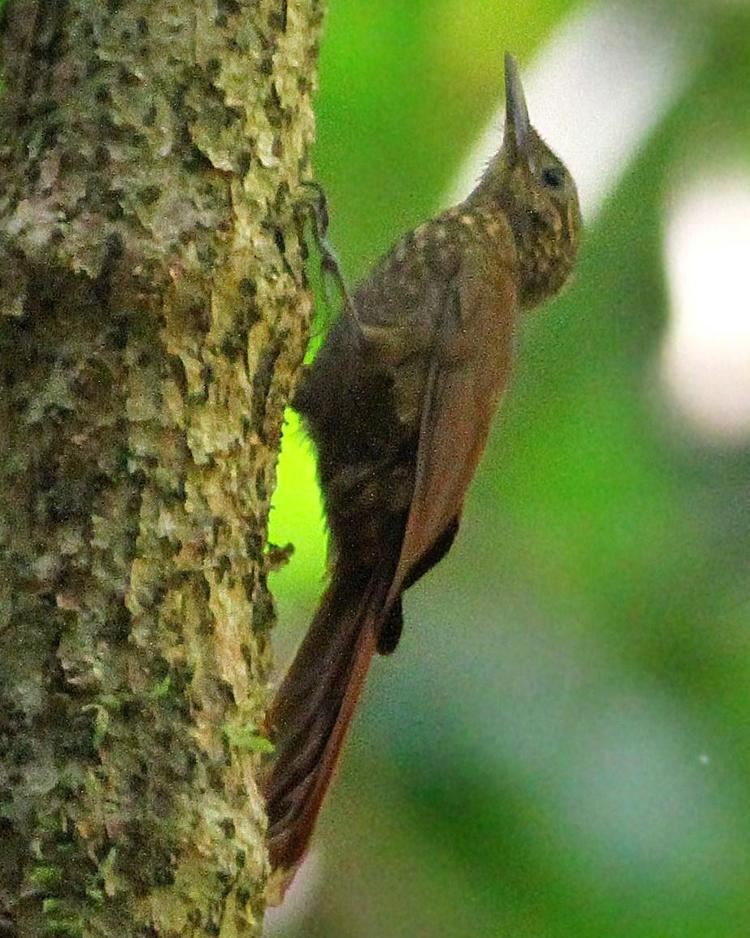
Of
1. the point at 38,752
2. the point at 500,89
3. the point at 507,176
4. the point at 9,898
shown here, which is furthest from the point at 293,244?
the point at 500,89

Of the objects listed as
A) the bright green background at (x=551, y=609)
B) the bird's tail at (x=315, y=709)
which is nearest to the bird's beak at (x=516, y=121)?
the bright green background at (x=551, y=609)

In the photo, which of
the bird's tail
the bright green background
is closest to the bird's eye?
the bright green background

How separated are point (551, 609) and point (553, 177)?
128cm

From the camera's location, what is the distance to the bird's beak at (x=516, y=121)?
137 inches

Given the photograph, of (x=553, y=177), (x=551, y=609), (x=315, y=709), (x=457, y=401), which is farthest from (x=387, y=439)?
(x=551, y=609)

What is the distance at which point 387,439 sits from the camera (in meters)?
2.96

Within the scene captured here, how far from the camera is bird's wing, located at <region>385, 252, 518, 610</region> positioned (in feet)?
8.84

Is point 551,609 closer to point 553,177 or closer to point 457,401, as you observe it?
point 553,177

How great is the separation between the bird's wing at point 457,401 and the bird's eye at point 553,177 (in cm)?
49

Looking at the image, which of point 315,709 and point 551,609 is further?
point 551,609

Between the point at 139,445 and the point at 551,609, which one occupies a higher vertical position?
the point at 139,445

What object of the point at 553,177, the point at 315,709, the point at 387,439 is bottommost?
the point at 315,709

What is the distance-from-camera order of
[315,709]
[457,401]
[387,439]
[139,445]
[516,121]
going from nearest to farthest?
[139,445] → [315,709] → [457,401] → [387,439] → [516,121]

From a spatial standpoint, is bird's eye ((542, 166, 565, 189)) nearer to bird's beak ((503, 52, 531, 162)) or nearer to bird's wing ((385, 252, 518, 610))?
bird's beak ((503, 52, 531, 162))
